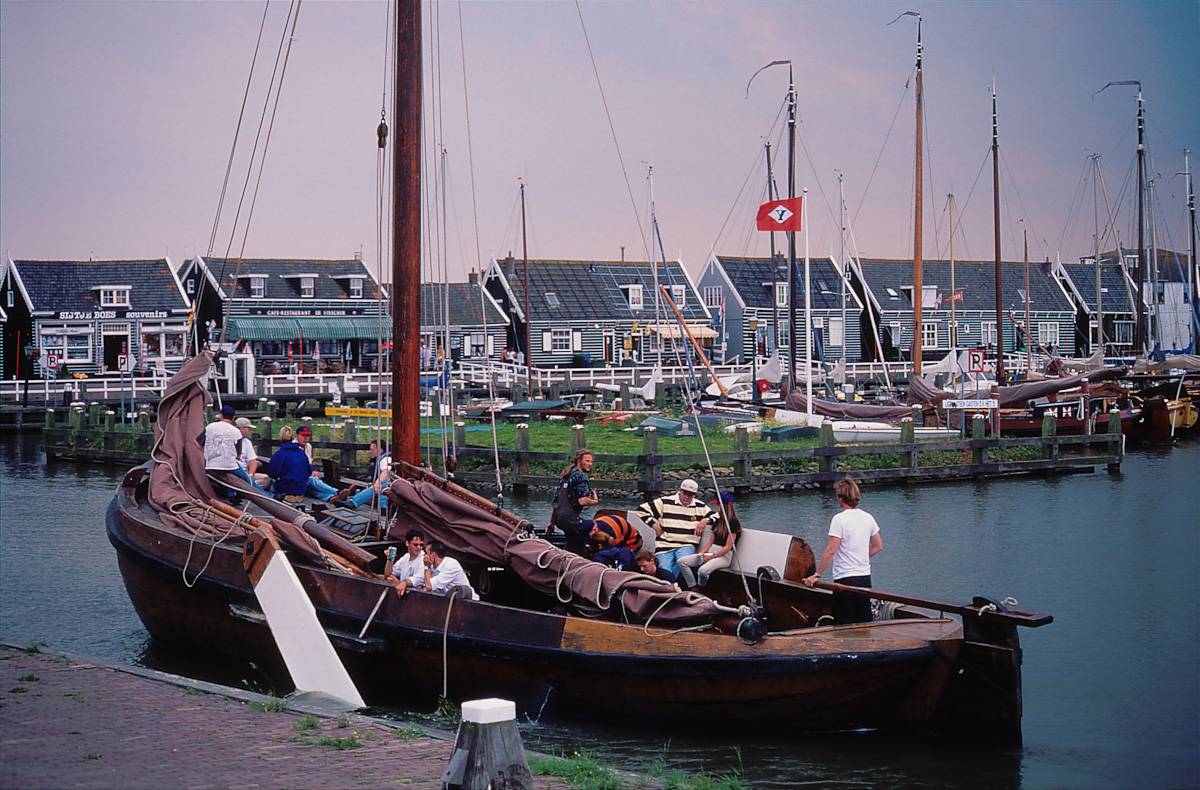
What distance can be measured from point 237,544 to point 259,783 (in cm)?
560

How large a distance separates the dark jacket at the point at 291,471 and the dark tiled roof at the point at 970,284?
60.1m

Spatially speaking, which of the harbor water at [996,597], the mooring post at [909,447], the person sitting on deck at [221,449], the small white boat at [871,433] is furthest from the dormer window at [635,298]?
the person sitting on deck at [221,449]

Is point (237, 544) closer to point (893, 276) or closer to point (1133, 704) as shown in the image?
point (1133, 704)

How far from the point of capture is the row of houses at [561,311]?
187ft

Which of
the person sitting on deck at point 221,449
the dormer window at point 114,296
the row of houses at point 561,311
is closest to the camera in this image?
the person sitting on deck at point 221,449

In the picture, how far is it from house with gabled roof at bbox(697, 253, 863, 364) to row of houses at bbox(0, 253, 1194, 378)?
143 mm

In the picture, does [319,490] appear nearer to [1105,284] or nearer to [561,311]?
[561,311]

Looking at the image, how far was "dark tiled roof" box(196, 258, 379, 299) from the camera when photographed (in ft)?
202

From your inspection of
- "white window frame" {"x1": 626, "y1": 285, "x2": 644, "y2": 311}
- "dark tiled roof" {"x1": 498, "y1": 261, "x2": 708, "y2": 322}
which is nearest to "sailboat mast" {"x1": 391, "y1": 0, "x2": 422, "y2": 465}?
"dark tiled roof" {"x1": 498, "y1": 261, "x2": 708, "y2": 322}

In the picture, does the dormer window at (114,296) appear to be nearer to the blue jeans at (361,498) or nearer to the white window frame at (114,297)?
the white window frame at (114,297)

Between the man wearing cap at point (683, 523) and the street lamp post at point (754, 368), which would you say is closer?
the man wearing cap at point (683, 523)

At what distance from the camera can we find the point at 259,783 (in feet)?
21.2

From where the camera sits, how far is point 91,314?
56875mm

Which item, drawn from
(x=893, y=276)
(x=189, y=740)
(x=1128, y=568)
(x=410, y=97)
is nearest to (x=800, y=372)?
(x=893, y=276)
